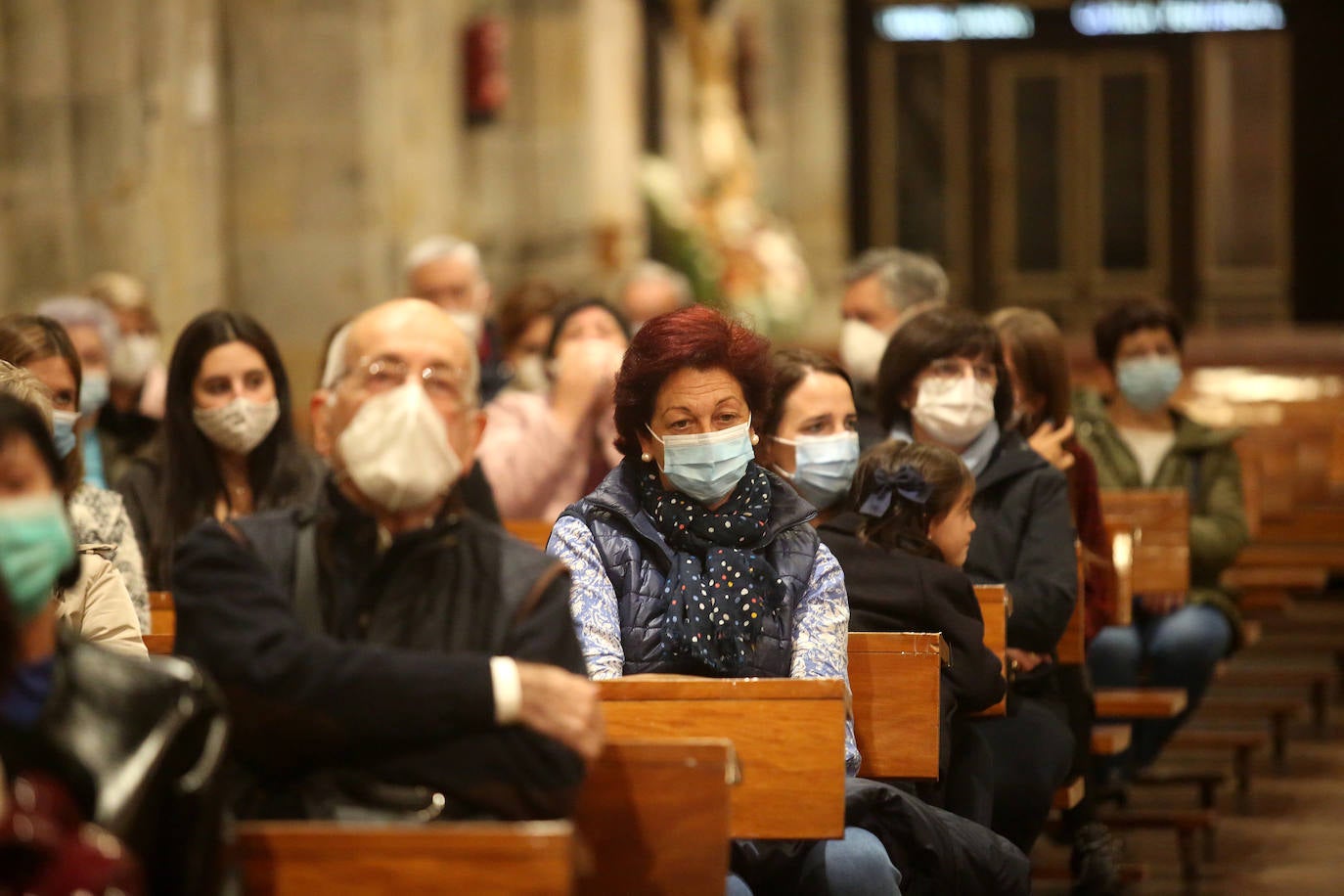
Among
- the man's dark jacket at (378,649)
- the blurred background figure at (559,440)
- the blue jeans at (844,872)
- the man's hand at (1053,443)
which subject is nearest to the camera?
the man's dark jacket at (378,649)

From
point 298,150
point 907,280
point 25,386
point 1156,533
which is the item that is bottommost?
point 1156,533

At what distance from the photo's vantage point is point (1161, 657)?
23.1ft

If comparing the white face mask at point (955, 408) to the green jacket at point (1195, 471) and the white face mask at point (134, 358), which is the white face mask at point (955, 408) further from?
the white face mask at point (134, 358)

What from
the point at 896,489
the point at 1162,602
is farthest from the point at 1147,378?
the point at 896,489

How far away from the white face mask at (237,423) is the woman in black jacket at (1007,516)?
5.35 ft

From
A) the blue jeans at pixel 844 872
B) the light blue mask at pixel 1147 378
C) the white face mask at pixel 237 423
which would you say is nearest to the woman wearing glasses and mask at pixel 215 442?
the white face mask at pixel 237 423

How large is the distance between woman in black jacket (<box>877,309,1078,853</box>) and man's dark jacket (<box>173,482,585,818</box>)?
229cm

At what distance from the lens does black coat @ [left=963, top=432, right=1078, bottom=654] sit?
512cm

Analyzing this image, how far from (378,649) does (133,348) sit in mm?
4952

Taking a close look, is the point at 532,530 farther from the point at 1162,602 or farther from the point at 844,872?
the point at 1162,602

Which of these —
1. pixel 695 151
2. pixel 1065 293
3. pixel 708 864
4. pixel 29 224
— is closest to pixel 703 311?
pixel 708 864

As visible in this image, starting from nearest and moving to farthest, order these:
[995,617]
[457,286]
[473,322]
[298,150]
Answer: [995,617] < [473,322] < [457,286] < [298,150]

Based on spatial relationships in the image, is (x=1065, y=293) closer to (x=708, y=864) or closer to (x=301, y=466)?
(x=301, y=466)

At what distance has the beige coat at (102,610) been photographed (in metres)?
3.92
